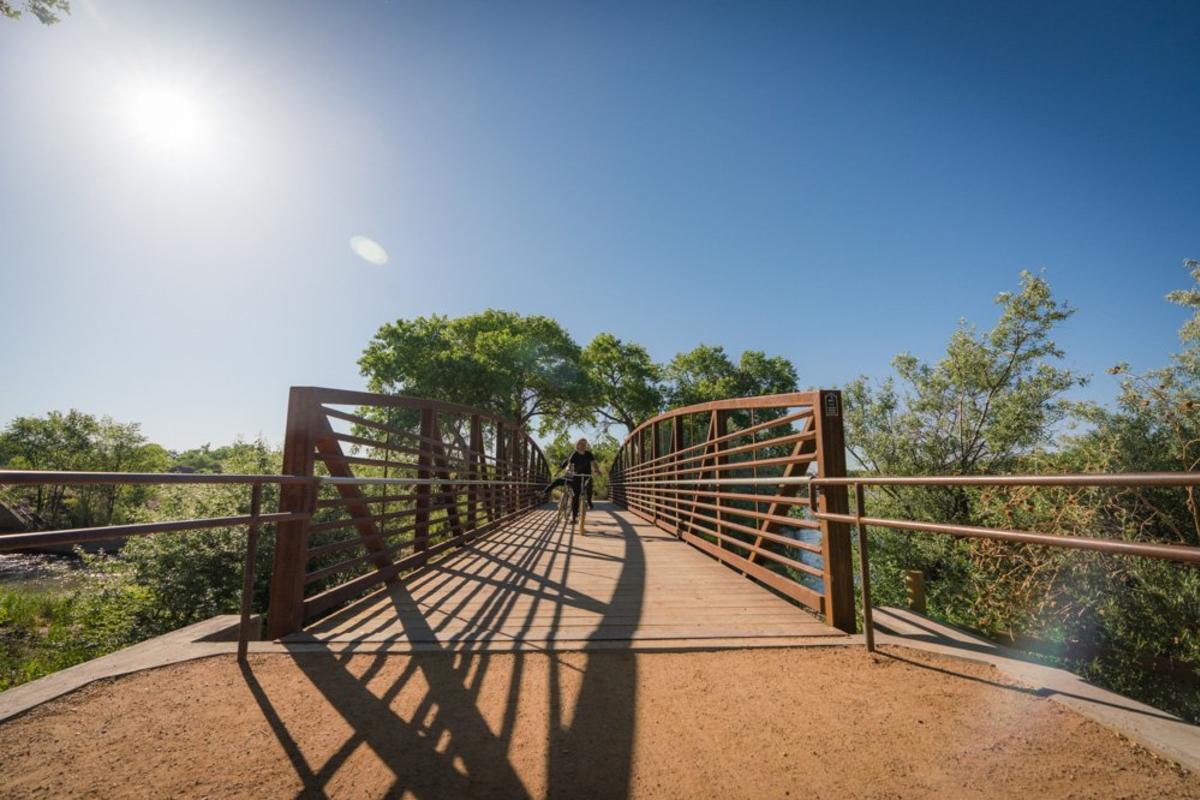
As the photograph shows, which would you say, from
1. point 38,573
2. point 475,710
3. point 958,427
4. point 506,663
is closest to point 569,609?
point 506,663

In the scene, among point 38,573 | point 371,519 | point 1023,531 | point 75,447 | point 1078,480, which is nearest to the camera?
point 1078,480

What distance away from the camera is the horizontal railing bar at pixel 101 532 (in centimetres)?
135

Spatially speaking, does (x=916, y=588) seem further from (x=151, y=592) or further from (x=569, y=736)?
(x=151, y=592)

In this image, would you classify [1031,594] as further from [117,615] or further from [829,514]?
[117,615]

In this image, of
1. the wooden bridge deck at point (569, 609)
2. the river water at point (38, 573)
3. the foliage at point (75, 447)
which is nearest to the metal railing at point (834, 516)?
the wooden bridge deck at point (569, 609)

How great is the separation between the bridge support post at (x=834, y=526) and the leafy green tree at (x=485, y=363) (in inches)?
698

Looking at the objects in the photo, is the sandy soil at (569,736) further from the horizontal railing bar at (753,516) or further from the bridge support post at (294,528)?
the horizontal railing bar at (753,516)

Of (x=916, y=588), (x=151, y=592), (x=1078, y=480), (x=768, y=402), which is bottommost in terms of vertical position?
(x=151, y=592)

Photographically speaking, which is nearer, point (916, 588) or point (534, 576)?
point (916, 588)

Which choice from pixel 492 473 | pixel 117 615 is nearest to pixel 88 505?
pixel 117 615

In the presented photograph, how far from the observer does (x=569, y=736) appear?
1860mm

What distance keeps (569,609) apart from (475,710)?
158cm

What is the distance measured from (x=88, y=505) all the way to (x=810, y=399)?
152 feet

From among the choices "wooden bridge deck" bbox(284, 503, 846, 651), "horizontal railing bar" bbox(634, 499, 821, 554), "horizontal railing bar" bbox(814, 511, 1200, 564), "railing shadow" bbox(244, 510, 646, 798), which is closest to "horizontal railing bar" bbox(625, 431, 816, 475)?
"horizontal railing bar" bbox(634, 499, 821, 554)
